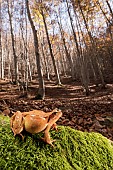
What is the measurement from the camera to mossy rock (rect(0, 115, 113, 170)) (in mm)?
1641

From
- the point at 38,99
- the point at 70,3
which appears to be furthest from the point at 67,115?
the point at 70,3

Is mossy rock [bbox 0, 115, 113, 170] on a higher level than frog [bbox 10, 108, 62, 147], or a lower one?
lower

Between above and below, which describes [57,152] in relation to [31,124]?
below

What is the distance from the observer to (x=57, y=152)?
5.98ft

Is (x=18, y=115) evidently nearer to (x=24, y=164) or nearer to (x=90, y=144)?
(x=24, y=164)

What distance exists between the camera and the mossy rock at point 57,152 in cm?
164

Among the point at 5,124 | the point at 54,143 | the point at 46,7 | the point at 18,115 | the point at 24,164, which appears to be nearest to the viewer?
the point at 24,164

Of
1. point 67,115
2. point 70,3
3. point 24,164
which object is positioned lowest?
point 67,115

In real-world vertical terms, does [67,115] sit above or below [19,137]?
below

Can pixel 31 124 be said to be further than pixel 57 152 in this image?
No

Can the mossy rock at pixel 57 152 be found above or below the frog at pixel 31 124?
below

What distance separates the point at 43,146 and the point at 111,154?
2.60ft

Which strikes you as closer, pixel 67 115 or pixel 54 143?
pixel 54 143

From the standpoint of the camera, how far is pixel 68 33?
42.8 m
